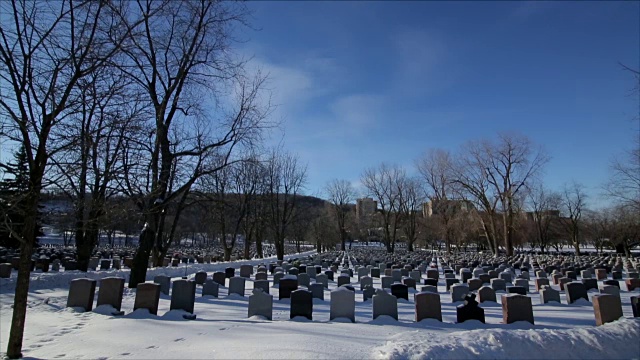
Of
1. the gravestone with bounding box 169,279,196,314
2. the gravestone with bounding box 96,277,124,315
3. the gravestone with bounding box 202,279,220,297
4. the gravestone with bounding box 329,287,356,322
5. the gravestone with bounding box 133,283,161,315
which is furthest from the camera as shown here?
the gravestone with bounding box 202,279,220,297

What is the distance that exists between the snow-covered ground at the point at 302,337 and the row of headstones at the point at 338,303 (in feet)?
0.74

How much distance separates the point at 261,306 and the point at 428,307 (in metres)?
3.93

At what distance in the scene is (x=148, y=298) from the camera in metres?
9.40

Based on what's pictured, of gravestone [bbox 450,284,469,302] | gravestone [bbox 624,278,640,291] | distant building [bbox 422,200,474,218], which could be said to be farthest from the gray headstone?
distant building [bbox 422,200,474,218]

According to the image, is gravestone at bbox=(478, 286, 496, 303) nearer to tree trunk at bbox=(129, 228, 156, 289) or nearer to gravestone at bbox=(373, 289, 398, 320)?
gravestone at bbox=(373, 289, 398, 320)

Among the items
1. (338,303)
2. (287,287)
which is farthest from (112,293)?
(338,303)

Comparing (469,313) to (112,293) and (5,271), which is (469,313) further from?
(5,271)

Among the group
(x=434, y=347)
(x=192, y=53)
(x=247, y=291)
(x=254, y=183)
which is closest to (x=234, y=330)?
(x=434, y=347)

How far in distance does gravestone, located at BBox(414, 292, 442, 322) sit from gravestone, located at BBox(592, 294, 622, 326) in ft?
11.5

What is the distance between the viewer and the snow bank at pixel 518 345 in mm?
5605

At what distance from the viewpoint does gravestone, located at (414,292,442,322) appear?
9289 mm

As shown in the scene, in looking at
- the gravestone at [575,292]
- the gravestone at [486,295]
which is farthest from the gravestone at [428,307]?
the gravestone at [575,292]

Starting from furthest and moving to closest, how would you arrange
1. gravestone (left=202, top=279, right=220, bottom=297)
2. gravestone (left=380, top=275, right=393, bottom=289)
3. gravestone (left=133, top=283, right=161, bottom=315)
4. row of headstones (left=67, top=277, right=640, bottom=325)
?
1. gravestone (left=380, top=275, right=393, bottom=289)
2. gravestone (left=202, top=279, right=220, bottom=297)
3. gravestone (left=133, top=283, right=161, bottom=315)
4. row of headstones (left=67, top=277, right=640, bottom=325)

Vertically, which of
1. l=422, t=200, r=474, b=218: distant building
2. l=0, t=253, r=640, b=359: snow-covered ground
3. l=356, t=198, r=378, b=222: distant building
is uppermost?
l=356, t=198, r=378, b=222: distant building
